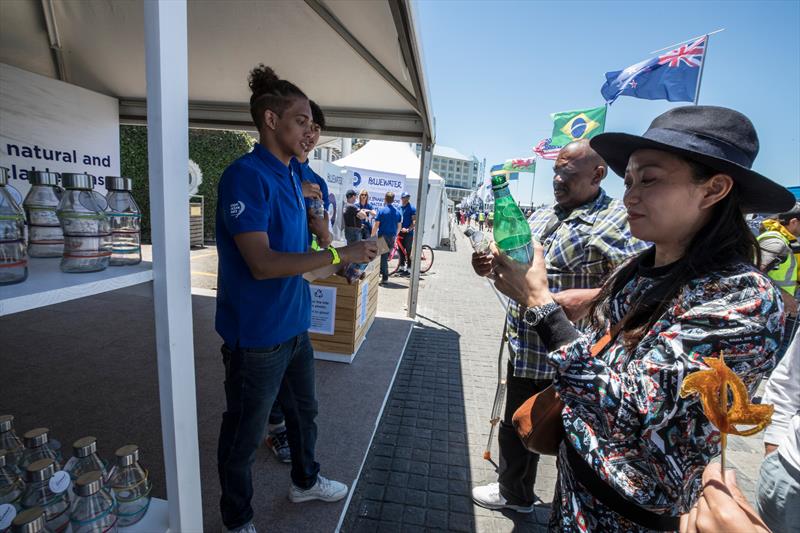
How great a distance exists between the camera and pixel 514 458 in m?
2.45

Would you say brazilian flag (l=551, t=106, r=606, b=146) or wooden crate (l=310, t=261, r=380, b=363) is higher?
brazilian flag (l=551, t=106, r=606, b=146)

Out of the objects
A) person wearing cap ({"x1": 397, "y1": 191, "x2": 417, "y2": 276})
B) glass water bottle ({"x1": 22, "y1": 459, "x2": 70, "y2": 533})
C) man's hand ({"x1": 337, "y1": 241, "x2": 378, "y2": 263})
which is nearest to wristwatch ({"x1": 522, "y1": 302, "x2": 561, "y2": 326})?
man's hand ({"x1": 337, "y1": 241, "x2": 378, "y2": 263})

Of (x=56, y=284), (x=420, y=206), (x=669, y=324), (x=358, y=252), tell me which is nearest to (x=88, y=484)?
(x=56, y=284)

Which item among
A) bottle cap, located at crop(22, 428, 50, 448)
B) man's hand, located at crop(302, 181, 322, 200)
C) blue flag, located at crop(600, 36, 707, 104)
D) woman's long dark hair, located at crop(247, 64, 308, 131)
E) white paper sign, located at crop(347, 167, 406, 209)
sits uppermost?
blue flag, located at crop(600, 36, 707, 104)

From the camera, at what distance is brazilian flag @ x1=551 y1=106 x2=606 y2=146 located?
11.4 meters

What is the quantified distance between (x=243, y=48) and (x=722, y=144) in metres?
3.87

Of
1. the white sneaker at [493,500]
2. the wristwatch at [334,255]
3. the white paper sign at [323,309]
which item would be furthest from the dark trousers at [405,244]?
the wristwatch at [334,255]

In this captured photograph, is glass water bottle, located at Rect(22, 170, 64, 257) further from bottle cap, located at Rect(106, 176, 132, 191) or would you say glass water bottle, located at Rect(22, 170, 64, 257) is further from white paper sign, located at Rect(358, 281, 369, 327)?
white paper sign, located at Rect(358, 281, 369, 327)

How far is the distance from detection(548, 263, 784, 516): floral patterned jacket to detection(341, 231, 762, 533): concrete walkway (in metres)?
1.73

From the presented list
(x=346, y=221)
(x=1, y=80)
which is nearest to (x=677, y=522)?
(x=1, y=80)

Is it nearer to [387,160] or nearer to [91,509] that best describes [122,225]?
[91,509]

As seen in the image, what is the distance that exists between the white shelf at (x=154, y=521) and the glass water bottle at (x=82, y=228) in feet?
2.27

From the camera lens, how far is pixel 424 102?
4.07 m

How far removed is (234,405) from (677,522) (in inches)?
68.6
